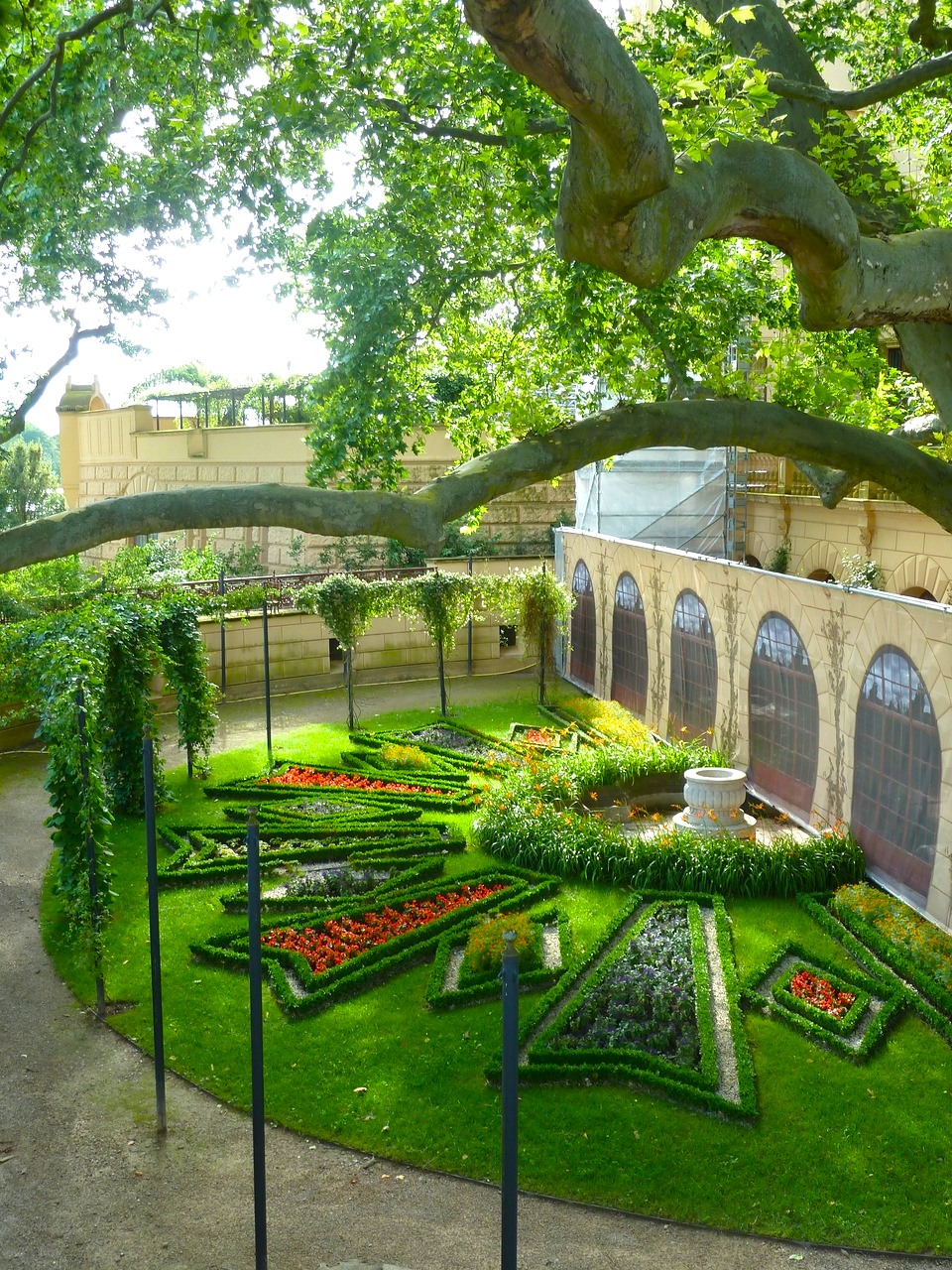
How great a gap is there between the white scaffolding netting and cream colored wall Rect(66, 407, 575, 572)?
3838 millimetres

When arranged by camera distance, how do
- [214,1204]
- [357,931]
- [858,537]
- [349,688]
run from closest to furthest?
[214,1204], [357,931], [349,688], [858,537]

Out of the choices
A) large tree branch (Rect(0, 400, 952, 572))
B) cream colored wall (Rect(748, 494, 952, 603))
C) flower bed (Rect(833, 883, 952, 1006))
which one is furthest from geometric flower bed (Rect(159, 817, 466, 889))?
cream colored wall (Rect(748, 494, 952, 603))

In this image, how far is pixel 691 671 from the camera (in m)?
15.3

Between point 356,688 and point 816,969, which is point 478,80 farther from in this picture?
point 356,688

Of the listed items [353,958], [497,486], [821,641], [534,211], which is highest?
[534,211]

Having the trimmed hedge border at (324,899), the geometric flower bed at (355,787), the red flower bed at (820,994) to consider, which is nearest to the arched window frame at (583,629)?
the geometric flower bed at (355,787)

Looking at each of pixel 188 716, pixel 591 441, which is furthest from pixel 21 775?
pixel 591 441

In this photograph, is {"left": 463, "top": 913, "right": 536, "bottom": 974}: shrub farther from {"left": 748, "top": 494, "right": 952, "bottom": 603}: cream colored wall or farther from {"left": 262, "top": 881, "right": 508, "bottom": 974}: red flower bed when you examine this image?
{"left": 748, "top": 494, "right": 952, "bottom": 603}: cream colored wall

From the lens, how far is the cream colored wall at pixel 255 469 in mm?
26250

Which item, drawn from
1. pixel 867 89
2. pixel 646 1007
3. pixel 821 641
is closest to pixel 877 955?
pixel 646 1007

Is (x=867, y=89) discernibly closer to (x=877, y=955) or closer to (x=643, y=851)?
(x=877, y=955)

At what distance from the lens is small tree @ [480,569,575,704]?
1883 centimetres

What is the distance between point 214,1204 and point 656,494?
17900mm

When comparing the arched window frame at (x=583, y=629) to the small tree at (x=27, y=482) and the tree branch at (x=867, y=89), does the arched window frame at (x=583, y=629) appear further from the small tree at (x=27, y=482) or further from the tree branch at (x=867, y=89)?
the small tree at (x=27, y=482)
